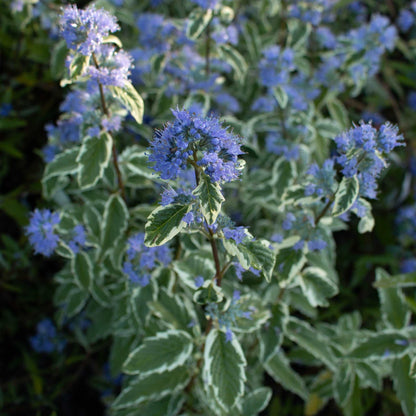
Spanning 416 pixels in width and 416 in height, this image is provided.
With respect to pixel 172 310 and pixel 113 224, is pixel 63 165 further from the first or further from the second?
pixel 172 310

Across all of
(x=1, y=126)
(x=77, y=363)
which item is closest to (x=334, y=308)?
(x=77, y=363)

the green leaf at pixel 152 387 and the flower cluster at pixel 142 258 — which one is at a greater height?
the flower cluster at pixel 142 258

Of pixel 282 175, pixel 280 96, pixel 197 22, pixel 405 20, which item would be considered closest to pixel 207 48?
pixel 197 22

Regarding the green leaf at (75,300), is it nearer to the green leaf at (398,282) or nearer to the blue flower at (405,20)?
the green leaf at (398,282)

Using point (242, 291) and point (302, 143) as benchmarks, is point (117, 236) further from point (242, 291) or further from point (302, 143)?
point (302, 143)

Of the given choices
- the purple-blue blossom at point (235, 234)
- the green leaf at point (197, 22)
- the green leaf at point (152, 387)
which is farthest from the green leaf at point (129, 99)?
the green leaf at point (152, 387)
